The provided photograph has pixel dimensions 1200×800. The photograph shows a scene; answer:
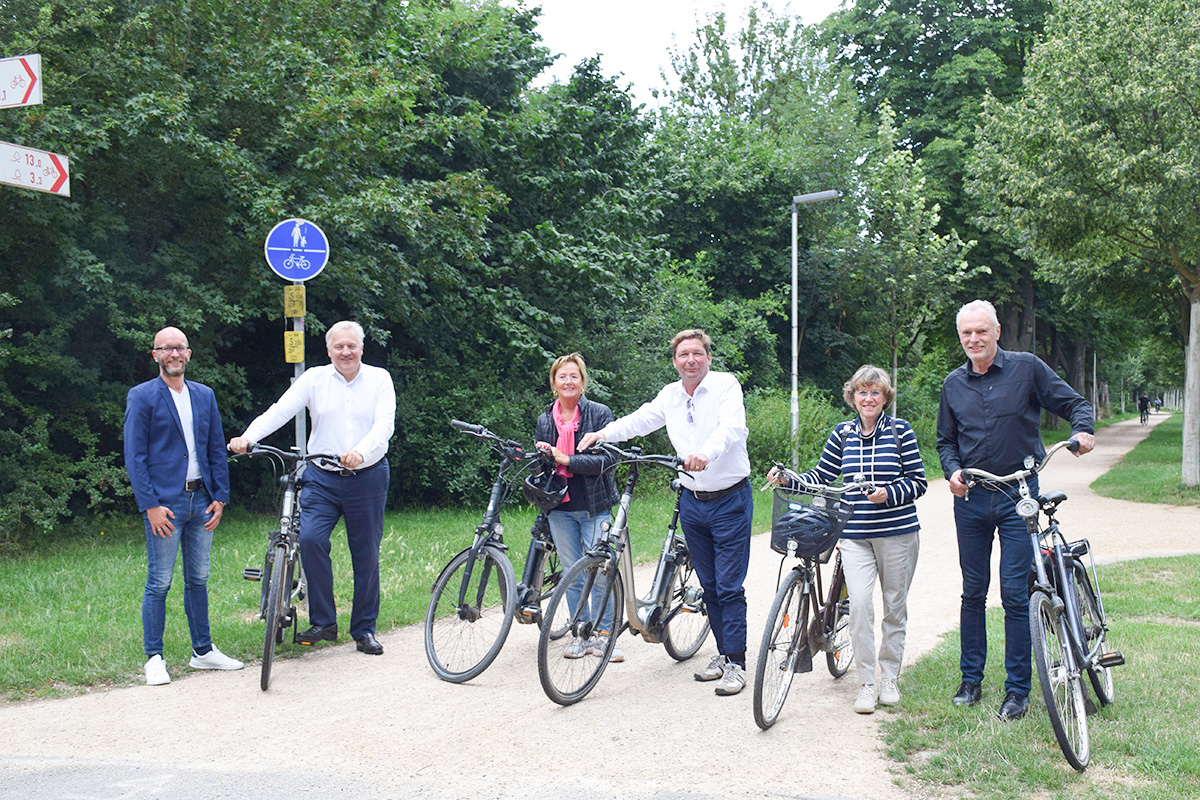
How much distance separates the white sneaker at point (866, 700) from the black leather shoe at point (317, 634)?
3257 millimetres

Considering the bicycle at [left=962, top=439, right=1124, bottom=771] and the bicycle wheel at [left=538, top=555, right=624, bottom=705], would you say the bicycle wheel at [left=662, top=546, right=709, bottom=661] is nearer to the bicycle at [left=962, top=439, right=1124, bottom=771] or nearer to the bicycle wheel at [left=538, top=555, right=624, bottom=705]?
the bicycle wheel at [left=538, top=555, right=624, bottom=705]

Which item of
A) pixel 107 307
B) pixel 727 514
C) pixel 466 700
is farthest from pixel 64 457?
pixel 727 514

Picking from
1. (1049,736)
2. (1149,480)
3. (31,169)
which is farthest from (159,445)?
(1149,480)

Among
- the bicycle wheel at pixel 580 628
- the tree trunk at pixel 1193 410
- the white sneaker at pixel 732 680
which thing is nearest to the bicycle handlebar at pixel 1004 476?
the white sneaker at pixel 732 680

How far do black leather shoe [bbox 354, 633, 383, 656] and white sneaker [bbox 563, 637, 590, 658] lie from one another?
66.7 inches

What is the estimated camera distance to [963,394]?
5.11m

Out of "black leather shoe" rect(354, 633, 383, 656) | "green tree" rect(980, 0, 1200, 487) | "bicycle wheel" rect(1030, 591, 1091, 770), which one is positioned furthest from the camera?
"green tree" rect(980, 0, 1200, 487)

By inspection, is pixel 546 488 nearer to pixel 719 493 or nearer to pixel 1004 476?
pixel 719 493

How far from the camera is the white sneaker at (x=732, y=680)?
5258 millimetres

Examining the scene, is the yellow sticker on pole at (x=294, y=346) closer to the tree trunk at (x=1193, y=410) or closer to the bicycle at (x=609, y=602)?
the bicycle at (x=609, y=602)

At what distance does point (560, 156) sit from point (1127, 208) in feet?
29.0

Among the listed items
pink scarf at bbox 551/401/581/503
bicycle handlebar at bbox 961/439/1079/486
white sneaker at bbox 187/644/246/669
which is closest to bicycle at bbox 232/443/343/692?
white sneaker at bbox 187/644/246/669

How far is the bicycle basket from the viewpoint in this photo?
16.0ft

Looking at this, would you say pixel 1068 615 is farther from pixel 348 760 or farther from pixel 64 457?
pixel 64 457
